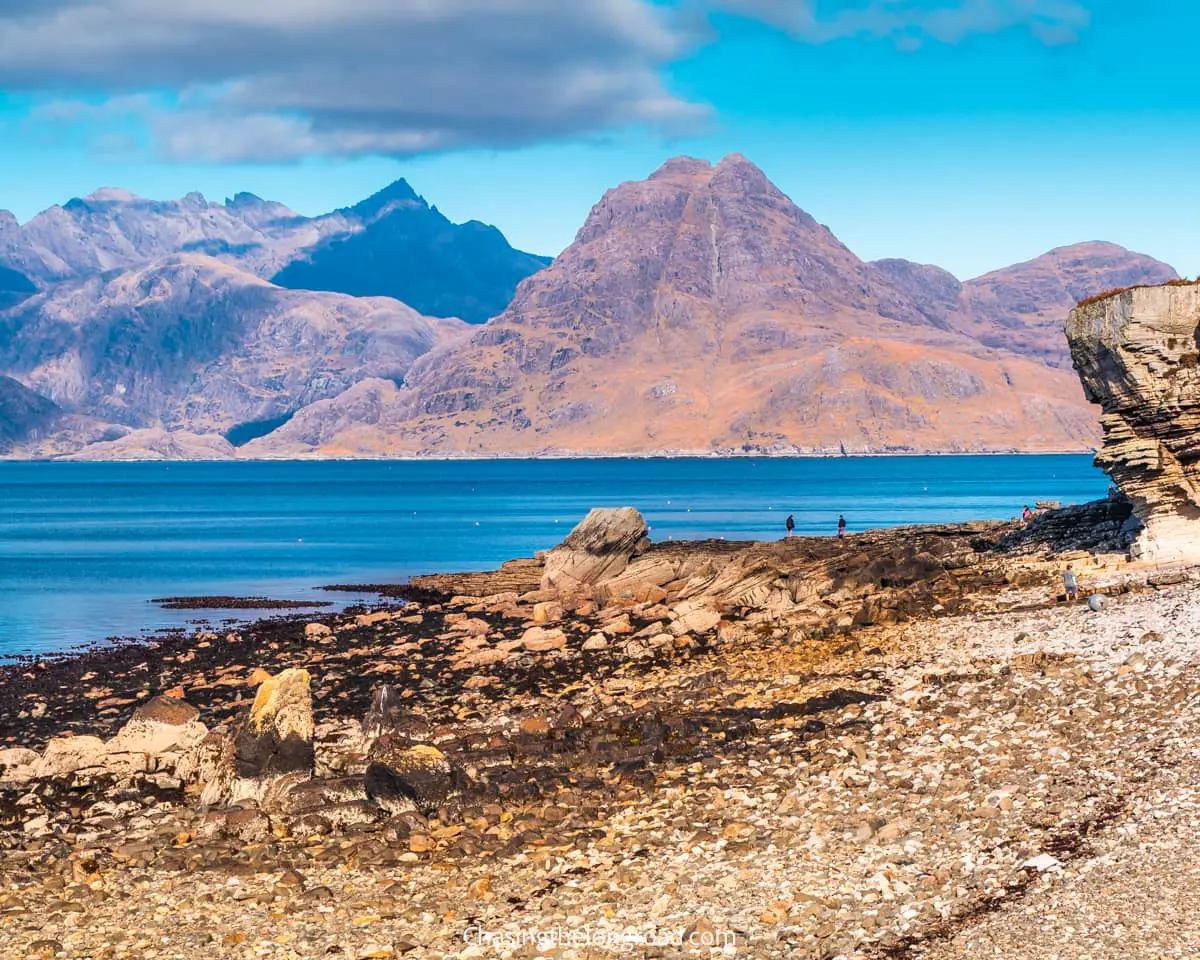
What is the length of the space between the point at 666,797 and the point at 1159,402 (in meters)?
25.9

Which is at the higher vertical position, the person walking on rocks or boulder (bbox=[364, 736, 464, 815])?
the person walking on rocks

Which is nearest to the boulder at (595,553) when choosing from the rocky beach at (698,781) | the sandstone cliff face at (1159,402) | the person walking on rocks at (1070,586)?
the rocky beach at (698,781)

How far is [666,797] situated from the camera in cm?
2197

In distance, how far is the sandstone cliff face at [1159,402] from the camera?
40.1 metres

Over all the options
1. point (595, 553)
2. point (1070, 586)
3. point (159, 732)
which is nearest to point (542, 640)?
point (595, 553)

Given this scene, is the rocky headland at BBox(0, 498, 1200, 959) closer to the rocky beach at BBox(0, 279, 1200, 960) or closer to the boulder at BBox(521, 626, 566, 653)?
the rocky beach at BBox(0, 279, 1200, 960)

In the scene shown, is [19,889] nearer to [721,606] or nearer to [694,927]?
[694,927]

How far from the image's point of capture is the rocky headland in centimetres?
1659

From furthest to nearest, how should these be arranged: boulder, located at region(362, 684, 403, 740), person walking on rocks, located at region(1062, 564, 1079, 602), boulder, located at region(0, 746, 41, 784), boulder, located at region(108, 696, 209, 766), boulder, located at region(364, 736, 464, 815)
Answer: person walking on rocks, located at region(1062, 564, 1079, 602)
boulder, located at region(362, 684, 403, 740)
boulder, located at region(108, 696, 209, 766)
boulder, located at region(0, 746, 41, 784)
boulder, located at region(364, 736, 464, 815)

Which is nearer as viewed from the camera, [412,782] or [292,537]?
[412,782]

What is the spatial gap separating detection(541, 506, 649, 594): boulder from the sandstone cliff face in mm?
20093

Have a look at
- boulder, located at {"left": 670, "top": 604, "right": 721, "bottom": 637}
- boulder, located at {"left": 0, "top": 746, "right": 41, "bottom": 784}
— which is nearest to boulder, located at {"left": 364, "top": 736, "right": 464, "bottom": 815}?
boulder, located at {"left": 0, "top": 746, "right": 41, "bottom": 784}

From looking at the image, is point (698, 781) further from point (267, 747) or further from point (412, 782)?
point (267, 747)

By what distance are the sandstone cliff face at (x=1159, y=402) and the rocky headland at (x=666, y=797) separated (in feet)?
10.3
